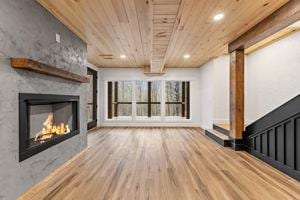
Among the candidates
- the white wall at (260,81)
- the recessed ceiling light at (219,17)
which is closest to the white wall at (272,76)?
the white wall at (260,81)

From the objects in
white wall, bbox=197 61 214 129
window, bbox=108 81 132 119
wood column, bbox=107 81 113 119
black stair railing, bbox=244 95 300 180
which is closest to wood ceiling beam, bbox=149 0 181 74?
black stair railing, bbox=244 95 300 180

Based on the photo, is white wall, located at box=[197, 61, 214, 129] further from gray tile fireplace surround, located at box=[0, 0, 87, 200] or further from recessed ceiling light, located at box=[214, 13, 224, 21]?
gray tile fireplace surround, located at box=[0, 0, 87, 200]

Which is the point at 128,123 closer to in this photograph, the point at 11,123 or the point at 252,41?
the point at 252,41

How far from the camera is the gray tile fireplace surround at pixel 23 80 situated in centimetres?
221

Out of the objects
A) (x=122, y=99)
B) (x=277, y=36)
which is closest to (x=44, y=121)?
(x=277, y=36)

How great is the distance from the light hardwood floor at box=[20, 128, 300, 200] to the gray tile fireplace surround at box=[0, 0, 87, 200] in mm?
246

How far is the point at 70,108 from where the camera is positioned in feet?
14.2

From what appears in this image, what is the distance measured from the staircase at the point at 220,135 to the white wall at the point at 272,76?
3.76 ft

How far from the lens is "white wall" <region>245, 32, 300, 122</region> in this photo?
15.9 feet

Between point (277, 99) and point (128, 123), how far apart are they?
5.47m

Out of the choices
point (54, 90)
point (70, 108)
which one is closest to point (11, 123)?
point (54, 90)

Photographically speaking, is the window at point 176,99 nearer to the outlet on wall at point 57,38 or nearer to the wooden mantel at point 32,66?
the outlet on wall at point 57,38

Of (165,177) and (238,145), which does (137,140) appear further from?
(165,177)

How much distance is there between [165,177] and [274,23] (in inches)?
110
